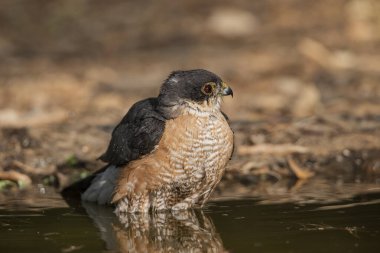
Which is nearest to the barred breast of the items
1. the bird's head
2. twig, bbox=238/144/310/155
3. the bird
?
the bird

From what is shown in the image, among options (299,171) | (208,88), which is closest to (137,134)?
(208,88)

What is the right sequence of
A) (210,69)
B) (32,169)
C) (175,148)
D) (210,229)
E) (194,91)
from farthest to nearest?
(210,69), (32,169), (194,91), (175,148), (210,229)

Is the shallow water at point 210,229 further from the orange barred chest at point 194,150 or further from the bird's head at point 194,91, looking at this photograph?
the bird's head at point 194,91

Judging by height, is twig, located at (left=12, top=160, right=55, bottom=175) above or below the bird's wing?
below

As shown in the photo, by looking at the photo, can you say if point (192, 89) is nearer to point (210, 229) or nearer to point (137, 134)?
point (137, 134)

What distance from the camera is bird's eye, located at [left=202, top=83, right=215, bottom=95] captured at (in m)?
8.85

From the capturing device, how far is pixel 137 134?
8.85m

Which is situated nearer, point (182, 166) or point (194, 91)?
point (182, 166)

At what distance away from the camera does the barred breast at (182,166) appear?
8.58m

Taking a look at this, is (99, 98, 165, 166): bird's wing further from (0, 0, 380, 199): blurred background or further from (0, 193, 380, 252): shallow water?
(0, 0, 380, 199): blurred background

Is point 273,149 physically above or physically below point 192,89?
below

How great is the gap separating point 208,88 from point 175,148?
29.1 inches

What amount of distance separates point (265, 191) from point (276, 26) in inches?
349

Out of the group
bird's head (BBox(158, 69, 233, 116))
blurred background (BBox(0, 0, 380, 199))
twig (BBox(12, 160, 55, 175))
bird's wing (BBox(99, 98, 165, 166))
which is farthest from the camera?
blurred background (BBox(0, 0, 380, 199))
